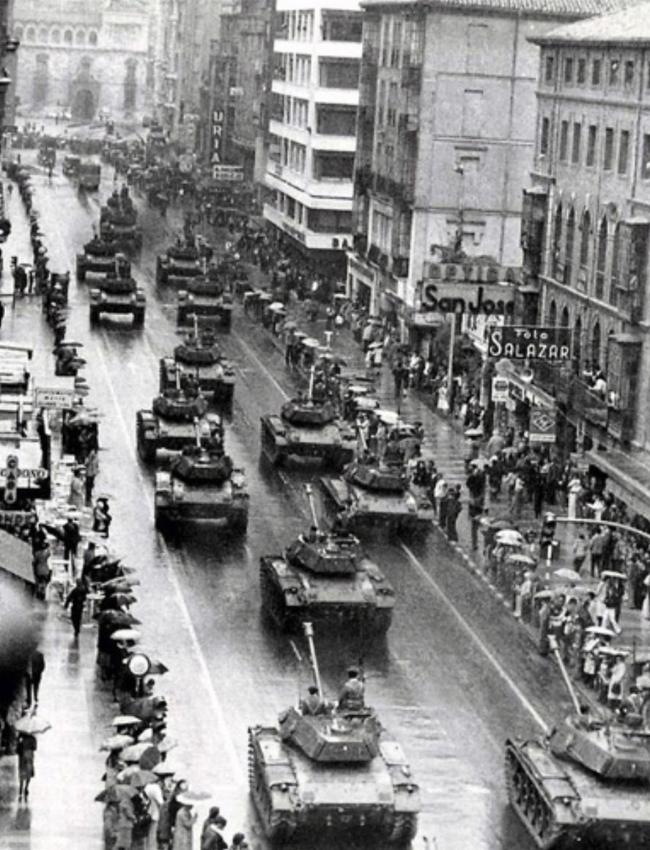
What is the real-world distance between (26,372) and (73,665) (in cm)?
2571

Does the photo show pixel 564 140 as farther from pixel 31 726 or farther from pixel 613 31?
pixel 31 726

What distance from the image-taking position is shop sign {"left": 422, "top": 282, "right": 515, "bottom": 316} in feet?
249

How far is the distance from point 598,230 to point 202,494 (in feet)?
68.7

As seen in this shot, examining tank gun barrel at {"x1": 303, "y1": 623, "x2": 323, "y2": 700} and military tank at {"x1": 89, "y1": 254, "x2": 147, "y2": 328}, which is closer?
tank gun barrel at {"x1": 303, "y1": 623, "x2": 323, "y2": 700}

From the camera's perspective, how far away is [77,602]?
152 ft

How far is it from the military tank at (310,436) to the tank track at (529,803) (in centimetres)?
3133

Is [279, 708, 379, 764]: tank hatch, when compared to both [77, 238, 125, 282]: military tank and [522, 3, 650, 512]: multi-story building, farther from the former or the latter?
[77, 238, 125, 282]: military tank

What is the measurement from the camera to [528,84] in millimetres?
97625

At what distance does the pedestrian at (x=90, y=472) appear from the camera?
200 ft

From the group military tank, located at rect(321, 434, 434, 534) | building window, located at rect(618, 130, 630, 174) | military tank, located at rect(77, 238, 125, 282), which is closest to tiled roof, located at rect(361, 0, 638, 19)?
military tank, located at rect(77, 238, 125, 282)

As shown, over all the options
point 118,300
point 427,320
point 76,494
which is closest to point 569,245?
point 427,320

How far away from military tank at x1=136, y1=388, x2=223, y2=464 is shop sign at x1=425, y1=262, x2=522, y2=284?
13664mm

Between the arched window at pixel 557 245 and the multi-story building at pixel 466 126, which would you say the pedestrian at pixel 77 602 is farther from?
the multi-story building at pixel 466 126

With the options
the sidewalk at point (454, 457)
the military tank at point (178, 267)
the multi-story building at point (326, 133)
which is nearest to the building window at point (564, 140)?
the sidewalk at point (454, 457)
